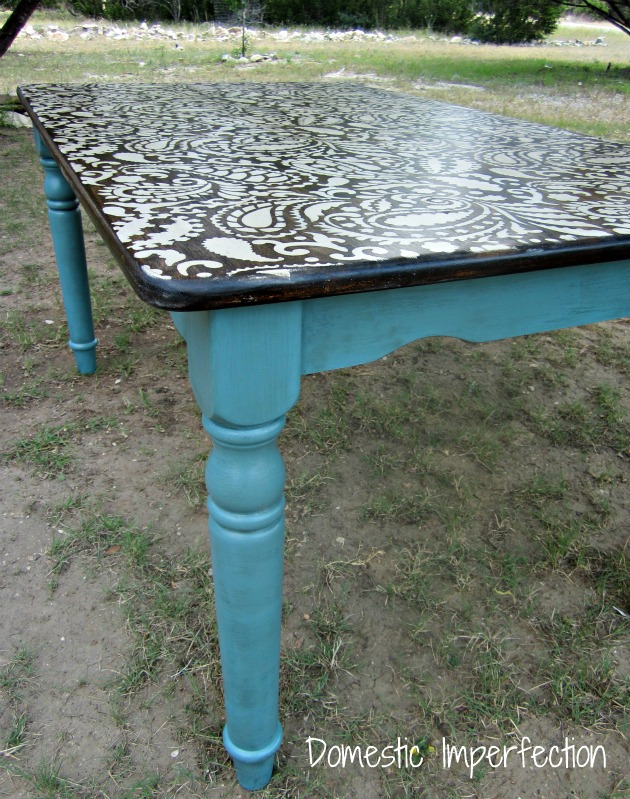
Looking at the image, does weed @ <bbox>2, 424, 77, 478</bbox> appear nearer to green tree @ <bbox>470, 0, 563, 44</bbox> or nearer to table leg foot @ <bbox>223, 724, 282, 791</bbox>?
table leg foot @ <bbox>223, 724, 282, 791</bbox>

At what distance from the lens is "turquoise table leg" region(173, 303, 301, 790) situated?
677 millimetres

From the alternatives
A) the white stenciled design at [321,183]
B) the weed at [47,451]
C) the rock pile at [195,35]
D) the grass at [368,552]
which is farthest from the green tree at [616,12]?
the weed at [47,451]

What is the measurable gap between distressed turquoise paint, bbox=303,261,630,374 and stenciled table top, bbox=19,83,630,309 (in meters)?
0.06

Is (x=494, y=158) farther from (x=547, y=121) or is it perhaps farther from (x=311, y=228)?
(x=547, y=121)

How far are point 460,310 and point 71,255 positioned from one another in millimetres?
1466

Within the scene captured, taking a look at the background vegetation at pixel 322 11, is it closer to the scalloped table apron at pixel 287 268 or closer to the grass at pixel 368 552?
the grass at pixel 368 552

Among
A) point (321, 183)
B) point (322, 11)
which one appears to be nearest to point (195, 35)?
point (322, 11)

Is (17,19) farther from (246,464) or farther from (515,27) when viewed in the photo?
(515,27)

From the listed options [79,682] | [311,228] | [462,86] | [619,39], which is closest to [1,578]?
[79,682]

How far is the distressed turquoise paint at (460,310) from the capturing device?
0.75 m

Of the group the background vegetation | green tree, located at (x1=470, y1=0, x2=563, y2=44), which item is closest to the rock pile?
green tree, located at (x1=470, y1=0, x2=563, y2=44)

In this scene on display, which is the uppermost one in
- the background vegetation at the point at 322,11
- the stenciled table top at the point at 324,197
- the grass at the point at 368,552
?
the background vegetation at the point at 322,11

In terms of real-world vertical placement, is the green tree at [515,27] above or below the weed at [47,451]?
above

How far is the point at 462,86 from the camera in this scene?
8.56 metres
